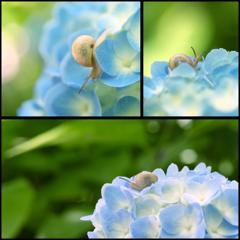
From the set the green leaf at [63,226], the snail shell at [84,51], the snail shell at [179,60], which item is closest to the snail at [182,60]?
the snail shell at [179,60]

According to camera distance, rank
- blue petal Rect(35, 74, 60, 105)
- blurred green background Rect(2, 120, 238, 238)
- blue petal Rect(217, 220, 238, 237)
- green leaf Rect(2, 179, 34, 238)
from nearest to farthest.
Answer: blue petal Rect(217, 220, 238, 237)
blue petal Rect(35, 74, 60, 105)
blurred green background Rect(2, 120, 238, 238)
green leaf Rect(2, 179, 34, 238)

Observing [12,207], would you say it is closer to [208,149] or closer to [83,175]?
[83,175]

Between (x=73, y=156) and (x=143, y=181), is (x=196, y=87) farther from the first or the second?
(x=73, y=156)

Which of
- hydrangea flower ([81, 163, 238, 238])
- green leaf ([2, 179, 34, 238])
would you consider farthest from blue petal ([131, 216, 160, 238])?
green leaf ([2, 179, 34, 238])

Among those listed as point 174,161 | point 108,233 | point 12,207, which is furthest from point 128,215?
point 12,207

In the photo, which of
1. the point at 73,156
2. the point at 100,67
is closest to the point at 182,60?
the point at 100,67

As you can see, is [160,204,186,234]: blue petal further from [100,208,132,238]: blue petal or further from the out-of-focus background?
the out-of-focus background

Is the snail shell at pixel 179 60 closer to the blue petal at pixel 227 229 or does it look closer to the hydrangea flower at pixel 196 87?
the hydrangea flower at pixel 196 87

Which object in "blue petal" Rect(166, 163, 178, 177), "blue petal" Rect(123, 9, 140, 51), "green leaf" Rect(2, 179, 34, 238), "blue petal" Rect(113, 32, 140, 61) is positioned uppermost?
"blue petal" Rect(123, 9, 140, 51)
